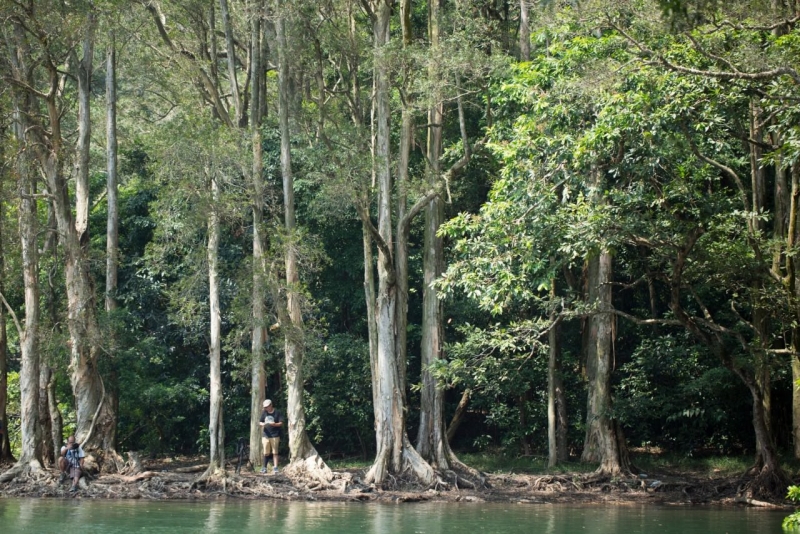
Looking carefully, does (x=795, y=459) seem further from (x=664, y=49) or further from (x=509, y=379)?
(x=664, y=49)

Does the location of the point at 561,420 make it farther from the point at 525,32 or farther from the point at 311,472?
the point at 525,32

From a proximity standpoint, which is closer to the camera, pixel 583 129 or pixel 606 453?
pixel 583 129

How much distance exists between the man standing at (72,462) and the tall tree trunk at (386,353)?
223 inches

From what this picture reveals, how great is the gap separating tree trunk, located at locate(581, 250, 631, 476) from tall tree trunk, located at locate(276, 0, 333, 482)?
19.8 feet

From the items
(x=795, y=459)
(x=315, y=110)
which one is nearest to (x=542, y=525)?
(x=795, y=459)

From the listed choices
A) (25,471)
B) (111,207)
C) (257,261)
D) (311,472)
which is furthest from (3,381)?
(311,472)

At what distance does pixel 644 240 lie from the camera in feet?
49.9

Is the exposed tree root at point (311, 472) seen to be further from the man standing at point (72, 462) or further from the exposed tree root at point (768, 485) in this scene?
the exposed tree root at point (768, 485)

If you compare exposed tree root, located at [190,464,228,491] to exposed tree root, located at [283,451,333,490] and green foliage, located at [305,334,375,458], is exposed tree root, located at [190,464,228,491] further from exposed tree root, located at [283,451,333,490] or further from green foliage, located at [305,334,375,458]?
green foliage, located at [305,334,375,458]

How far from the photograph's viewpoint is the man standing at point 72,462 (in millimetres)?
18297

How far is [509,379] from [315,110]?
8.16 meters

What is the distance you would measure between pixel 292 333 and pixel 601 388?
6.95 m

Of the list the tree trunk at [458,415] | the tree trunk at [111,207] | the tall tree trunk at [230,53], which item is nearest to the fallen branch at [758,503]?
the tree trunk at [458,415]

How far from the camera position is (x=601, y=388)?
68.9 feet
